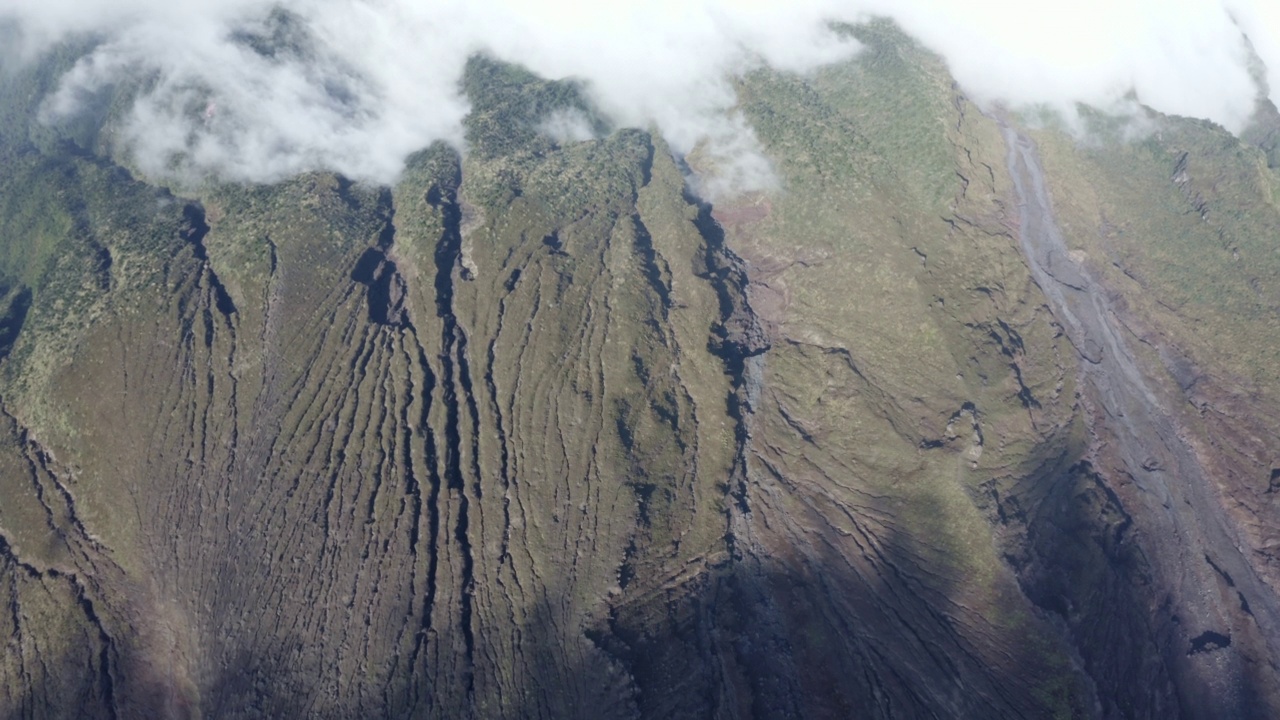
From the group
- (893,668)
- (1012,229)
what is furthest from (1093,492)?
(1012,229)

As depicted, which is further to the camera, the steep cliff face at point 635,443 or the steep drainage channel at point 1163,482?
the steep drainage channel at point 1163,482

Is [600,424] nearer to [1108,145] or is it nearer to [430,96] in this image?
[430,96]

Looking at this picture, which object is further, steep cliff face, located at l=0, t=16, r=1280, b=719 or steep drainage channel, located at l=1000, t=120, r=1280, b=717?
steep drainage channel, located at l=1000, t=120, r=1280, b=717

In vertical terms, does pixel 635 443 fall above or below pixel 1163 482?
above
